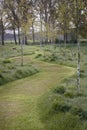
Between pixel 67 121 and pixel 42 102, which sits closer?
pixel 67 121

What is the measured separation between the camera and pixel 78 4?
Result: 17.6m

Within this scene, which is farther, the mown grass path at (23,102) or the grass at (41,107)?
the mown grass path at (23,102)

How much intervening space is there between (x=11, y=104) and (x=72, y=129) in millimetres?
5189

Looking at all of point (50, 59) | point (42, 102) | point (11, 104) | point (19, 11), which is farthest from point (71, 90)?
point (50, 59)

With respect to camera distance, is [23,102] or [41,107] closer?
[41,107]

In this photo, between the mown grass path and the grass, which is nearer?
the grass

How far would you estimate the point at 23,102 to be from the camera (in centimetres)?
1593

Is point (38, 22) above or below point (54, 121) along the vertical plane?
above

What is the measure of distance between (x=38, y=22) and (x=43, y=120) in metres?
49.3

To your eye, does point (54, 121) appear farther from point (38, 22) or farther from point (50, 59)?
point (38, 22)

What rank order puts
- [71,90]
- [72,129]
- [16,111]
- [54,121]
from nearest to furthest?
[72,129]
[54,121]
[16,111]
[71,90]

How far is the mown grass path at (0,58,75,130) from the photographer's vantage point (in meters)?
12.3

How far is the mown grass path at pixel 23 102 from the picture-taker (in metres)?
12.3

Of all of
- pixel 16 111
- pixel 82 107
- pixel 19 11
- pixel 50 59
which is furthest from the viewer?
pixel 50 59
